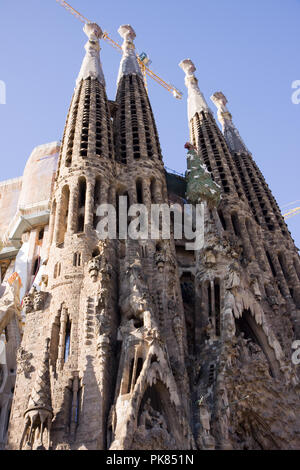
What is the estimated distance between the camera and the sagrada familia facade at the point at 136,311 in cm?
1792

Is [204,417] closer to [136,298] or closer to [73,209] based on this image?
[136,298]

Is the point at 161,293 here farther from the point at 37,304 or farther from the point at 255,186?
the point at 255,186

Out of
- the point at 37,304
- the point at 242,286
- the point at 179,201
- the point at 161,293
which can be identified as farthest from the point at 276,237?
the point at 37,304

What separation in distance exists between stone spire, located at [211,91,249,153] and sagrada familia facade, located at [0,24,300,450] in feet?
19.7

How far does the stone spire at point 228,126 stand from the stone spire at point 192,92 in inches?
81.8

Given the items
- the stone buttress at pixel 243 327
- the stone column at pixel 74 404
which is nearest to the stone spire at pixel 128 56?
the stone buttress at pixel 243 327

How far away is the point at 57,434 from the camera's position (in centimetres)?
1708

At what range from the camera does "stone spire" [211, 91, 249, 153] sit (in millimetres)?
42219

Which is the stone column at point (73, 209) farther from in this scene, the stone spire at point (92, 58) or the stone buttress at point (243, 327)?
the stone spire at point (92, 58)

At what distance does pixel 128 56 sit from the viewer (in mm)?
42812

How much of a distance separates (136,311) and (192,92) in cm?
2865

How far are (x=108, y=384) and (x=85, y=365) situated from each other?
3.29 ft

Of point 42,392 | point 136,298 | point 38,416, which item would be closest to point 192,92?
point 136,298

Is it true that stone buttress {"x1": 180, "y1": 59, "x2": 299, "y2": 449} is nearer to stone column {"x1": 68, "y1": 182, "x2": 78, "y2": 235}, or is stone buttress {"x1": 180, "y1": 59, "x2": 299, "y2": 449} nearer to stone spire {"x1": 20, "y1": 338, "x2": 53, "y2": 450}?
stone spire {"x1": 20, "y1": 338, "x2": 53, "y2": 450}
